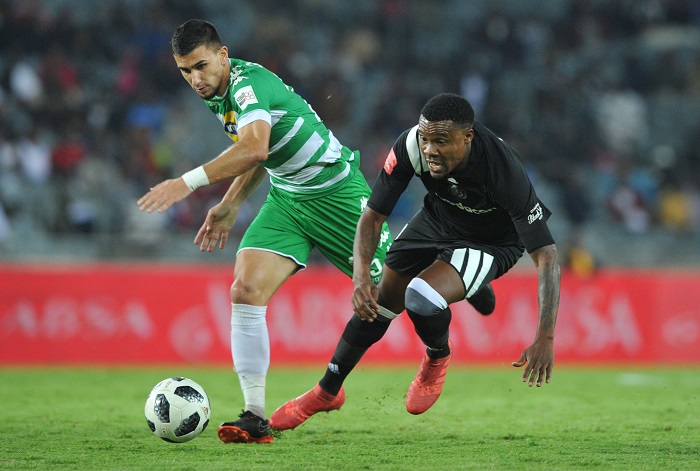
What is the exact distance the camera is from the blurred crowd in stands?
45.8ft

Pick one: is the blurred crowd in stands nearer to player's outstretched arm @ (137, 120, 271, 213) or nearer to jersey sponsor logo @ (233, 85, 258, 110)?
jersey sponsor logo @ (233, 85, 258, 110)

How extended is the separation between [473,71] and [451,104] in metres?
11.9

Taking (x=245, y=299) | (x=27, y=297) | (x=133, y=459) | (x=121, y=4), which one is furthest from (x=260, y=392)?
(x=121, y=4)

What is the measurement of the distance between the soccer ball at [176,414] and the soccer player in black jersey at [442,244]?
1.94ft

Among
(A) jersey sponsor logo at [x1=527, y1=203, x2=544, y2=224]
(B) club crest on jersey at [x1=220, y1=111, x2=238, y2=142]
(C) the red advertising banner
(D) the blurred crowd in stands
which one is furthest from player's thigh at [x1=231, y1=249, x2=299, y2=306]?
(D) the blurred crowd in stands

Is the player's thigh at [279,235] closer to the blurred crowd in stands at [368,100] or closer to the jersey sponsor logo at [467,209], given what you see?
the jersey sponsor logo at [467,209]

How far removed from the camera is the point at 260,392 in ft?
20.7

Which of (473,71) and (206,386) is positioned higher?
(473,71)

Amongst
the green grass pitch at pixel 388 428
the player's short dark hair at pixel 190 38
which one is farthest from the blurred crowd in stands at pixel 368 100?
the player's short dark hair at pixel 190 38

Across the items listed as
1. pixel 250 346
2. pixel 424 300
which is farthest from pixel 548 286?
pixel 250 346

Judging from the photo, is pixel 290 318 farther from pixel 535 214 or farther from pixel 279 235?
pixel 535 214

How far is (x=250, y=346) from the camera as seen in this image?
638 cm

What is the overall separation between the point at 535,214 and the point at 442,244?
0.82 m

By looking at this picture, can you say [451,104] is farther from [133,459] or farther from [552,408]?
[552,408]
